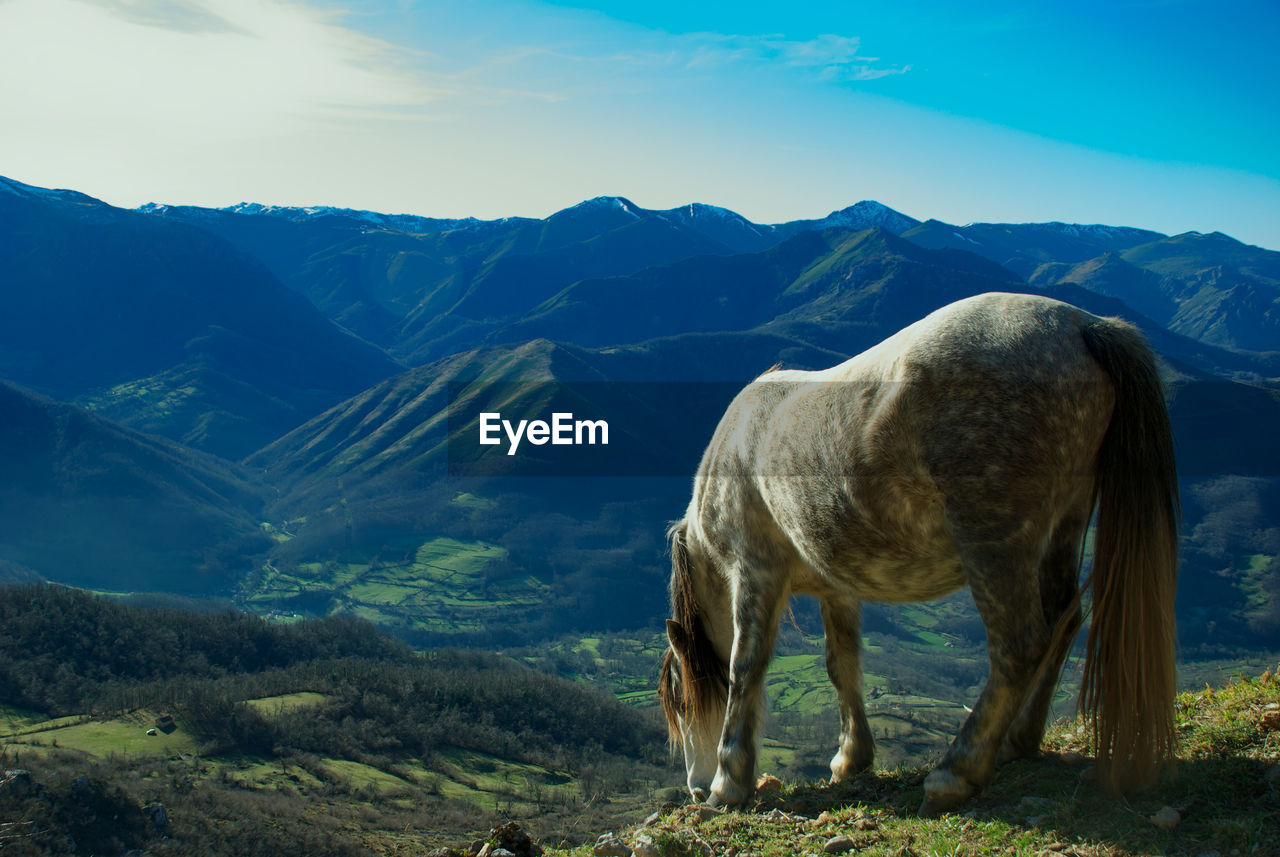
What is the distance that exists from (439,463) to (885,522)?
177370mm

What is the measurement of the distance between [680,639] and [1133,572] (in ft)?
13.0

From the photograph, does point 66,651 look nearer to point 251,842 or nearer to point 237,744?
point 237,744

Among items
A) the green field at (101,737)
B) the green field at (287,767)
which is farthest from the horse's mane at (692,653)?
the green field at (101,737)

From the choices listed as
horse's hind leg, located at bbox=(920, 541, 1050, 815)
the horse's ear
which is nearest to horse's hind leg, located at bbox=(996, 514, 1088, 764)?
horse's hind leg, located at bbox=(920, 541, 1050, 815)

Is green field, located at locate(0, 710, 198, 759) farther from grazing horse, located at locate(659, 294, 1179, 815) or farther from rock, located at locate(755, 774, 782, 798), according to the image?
grazing horse, located at locate(659, 294, 1179, 815)

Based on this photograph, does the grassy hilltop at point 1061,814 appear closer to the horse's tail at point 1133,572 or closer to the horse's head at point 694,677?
the horse's tail at point 1133,572

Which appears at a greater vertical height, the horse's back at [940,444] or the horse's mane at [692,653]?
the horse's back at [940,444]

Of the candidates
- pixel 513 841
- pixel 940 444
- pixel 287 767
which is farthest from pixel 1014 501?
pixel 287 767

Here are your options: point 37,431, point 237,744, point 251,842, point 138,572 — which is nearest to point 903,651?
point 237,744

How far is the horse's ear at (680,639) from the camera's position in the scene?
7.73 m

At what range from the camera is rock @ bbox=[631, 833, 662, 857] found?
5.19 metres

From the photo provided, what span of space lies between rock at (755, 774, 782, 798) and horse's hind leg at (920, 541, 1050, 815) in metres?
1.74

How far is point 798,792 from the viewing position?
21.8 ft

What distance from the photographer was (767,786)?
23.2 ft
